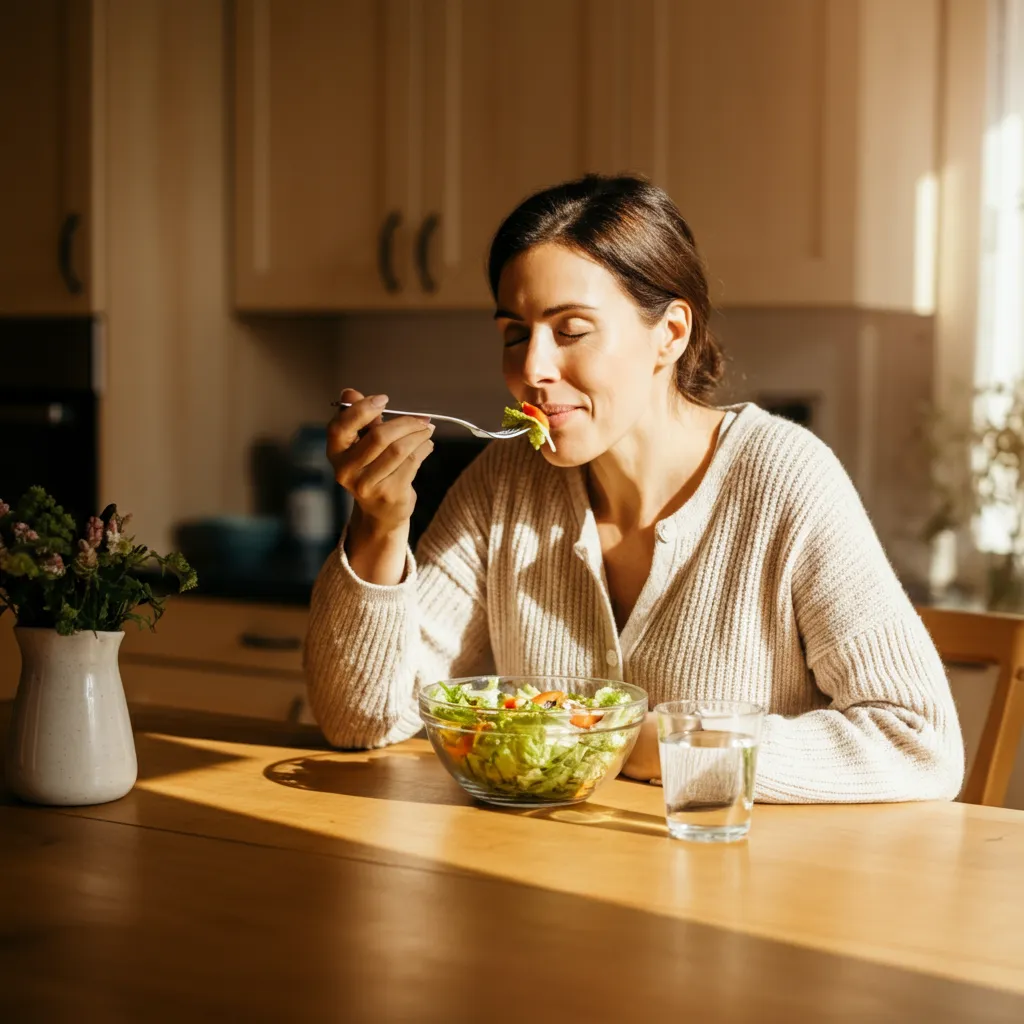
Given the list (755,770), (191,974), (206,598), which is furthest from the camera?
(206,598)

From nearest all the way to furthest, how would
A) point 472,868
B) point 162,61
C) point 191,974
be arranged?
point 191,974
point 472,868
point 162,61

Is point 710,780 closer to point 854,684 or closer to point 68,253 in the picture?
point 854,684

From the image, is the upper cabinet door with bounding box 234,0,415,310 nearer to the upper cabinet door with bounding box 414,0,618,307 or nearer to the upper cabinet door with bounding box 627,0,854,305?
the upper cabinet door with bounding box 414,0,618,307

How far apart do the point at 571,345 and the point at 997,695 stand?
645 millimetres

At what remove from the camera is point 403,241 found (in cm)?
314

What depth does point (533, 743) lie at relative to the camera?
129 centimetres

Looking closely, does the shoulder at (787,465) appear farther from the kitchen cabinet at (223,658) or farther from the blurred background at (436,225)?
the kitchen cabinet at (223,658)

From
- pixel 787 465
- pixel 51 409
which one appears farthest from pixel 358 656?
pixel 51 409

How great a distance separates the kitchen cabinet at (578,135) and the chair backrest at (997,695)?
1.18 metres

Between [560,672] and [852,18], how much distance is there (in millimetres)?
1585

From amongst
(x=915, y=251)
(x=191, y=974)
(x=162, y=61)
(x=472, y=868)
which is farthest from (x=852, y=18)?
(x=191, y=974)

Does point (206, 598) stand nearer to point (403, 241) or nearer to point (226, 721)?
point (403, 241)

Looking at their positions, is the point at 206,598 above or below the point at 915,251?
below

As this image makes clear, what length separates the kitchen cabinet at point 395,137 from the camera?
2.97 metres
